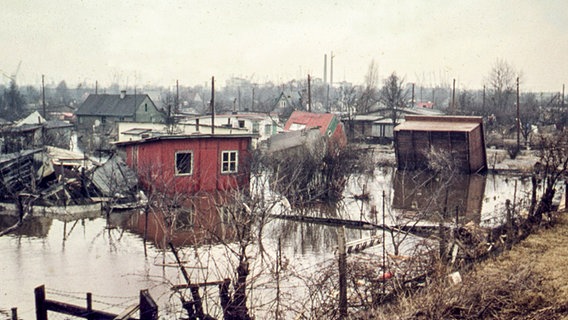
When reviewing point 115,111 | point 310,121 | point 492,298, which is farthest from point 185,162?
point 115,111

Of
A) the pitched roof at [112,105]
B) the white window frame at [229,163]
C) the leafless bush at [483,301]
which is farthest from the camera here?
the pitched roof at [112,105]

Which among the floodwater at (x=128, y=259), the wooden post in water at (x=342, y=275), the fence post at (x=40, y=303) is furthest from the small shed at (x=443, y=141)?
the fence post at (x=40, y=303)

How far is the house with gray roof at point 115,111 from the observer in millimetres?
52281

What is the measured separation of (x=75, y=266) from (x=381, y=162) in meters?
23.2

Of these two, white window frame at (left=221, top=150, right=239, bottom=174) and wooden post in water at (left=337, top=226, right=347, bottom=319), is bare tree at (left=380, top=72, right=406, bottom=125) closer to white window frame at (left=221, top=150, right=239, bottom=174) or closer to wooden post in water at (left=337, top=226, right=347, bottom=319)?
white window frame at (left=221, top=150, right=239, bottom=174)

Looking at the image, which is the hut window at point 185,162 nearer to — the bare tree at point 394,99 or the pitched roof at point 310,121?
the pitched roof at point 310,121

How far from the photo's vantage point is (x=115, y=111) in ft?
174

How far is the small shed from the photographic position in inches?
1179

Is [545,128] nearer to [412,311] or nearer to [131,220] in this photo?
[131,220]

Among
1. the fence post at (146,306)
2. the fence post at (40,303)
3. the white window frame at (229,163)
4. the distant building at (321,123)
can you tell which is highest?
the distant building at (321,123)

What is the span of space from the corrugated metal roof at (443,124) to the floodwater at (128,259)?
7450 mm

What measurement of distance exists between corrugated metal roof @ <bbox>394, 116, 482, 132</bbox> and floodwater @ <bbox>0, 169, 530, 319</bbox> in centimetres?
745

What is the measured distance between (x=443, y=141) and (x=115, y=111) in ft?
109

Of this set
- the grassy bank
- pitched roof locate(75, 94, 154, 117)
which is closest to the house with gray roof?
pitched roof locate(75, 94, 154, 117)
